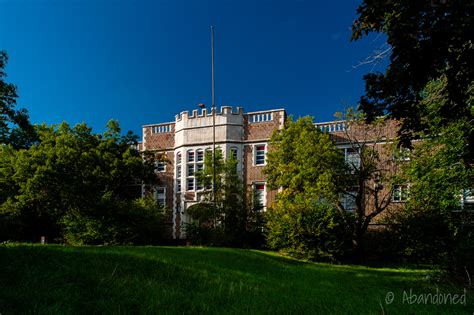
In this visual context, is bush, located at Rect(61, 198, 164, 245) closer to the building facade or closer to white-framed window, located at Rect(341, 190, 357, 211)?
the building facade

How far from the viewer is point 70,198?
2377 centimetres

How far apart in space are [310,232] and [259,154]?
1014 cm

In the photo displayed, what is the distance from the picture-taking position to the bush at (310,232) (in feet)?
66.2

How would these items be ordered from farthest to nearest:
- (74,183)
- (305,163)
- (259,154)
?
(259,154), (74,183), (305,163)

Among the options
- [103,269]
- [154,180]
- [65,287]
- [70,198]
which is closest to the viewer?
[65,287]

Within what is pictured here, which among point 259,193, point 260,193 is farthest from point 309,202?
point 260,193

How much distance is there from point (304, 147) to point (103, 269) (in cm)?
1721

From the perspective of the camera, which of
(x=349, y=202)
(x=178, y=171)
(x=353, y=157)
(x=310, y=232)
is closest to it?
(x=310, y=232)

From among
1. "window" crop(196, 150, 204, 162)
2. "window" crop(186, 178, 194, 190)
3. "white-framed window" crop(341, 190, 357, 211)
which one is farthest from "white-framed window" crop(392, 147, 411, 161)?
"window" crop(186, 178, 194, 190)

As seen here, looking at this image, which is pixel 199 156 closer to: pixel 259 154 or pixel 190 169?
pixel 190 169

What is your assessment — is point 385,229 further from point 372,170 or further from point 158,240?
point 158,240

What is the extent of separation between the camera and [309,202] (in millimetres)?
20969

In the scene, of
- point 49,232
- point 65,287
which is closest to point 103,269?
point 65,287

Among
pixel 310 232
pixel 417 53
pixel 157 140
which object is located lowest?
pixel 310 232
